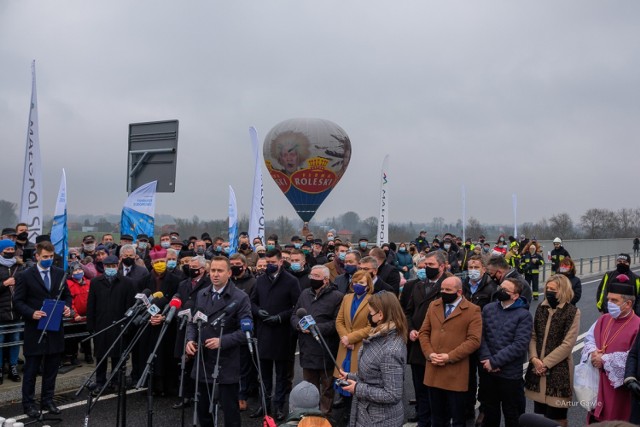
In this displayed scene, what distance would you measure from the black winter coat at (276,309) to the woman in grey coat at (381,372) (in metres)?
3.02

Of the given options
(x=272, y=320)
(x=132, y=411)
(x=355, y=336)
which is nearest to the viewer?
(x=355, y=336)

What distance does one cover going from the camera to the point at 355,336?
6.84 meters

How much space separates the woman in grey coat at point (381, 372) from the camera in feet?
15.9

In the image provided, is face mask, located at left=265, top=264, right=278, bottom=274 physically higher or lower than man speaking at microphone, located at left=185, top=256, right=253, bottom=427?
higher

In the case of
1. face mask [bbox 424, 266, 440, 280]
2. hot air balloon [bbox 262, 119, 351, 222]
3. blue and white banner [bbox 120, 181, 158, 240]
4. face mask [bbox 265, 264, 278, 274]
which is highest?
hot air balloon [bbox 262, 119, 351, 222]

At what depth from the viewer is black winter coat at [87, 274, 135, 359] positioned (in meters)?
8.45

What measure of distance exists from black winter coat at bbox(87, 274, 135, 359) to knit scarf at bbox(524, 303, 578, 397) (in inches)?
213

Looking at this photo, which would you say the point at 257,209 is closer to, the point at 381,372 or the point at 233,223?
the point at 233,223

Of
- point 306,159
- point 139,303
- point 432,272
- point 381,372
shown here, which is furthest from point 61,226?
point 306,159

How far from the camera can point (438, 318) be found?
6.55 meters

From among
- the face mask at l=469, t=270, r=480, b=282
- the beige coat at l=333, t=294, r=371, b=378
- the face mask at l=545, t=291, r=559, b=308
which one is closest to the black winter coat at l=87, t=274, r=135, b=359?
the beige coat at l=333, t=294, r=371, b=378

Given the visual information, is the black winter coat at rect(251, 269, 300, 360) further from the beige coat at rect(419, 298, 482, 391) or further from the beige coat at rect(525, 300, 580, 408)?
the beige coat at rect(525, 300, 580, 408)

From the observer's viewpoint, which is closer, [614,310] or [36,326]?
[614,310]

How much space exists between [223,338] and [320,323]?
1817 millimetres
